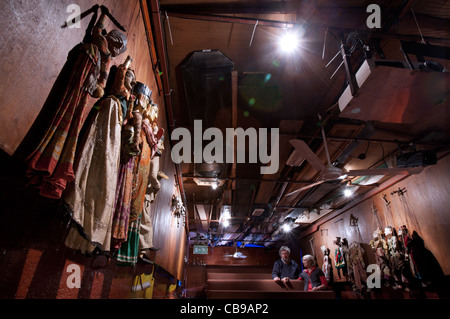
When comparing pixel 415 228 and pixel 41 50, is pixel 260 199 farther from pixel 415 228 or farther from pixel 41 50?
pixel 41 50

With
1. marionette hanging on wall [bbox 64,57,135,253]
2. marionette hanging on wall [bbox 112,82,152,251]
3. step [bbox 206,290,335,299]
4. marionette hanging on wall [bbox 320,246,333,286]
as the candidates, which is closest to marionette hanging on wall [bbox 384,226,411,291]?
step [bbox 206,290,335,299]

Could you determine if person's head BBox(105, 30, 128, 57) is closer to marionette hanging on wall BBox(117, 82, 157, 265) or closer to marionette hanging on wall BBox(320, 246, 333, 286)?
marionette hanging on wall BBox(117, 82, 157, 265)

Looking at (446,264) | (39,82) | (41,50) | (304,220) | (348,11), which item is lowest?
(446,264)

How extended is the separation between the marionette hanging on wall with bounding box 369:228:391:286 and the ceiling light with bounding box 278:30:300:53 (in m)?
6.33

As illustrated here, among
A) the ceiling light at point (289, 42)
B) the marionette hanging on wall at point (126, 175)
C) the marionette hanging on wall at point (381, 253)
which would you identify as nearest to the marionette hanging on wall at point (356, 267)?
the marionette hanging on wall at point (381, 253)

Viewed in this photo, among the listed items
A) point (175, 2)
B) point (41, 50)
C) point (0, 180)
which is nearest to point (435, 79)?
point (175, 2)

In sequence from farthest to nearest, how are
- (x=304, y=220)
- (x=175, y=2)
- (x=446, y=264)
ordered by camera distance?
1. (x=304, y=220)
2. (x=446, y=264)
3. (x=175, y=2)

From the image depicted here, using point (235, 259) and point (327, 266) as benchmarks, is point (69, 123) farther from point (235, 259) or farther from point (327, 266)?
point (235, 259)

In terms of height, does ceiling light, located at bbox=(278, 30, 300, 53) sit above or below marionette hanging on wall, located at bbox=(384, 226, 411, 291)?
above

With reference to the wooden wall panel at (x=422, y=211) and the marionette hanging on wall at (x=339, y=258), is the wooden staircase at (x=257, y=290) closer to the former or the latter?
the wooden wall panel at (x=422, y=211)

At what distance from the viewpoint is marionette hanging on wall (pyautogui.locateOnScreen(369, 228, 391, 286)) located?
6.31 meters

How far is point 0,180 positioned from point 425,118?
6.33 meters

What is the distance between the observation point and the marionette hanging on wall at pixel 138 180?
1.76 metres

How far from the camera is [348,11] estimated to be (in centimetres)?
308
